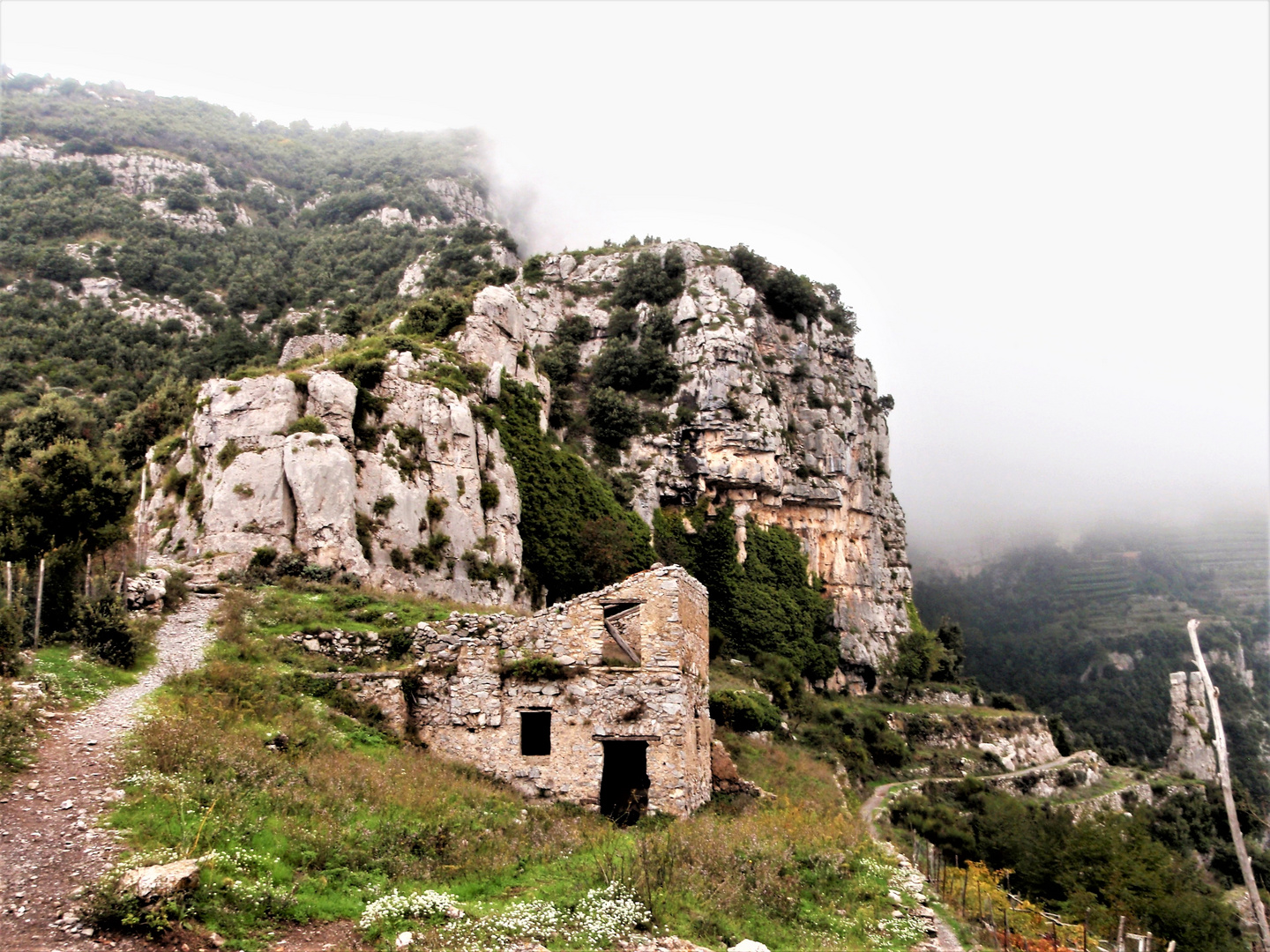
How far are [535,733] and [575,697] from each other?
137cm

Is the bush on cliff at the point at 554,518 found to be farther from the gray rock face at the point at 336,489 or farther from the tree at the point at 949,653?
the tree at the point at 949,653

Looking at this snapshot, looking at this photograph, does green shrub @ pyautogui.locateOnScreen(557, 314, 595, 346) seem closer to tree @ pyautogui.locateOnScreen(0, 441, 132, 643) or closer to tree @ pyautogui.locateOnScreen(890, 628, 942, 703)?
tree @ pyautogui.locateOnScreen(890, 628, 942, 703)

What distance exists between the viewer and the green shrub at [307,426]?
25953 mm

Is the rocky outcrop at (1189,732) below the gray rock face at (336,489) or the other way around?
below

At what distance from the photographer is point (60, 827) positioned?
25.6ft

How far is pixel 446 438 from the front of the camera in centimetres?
3152

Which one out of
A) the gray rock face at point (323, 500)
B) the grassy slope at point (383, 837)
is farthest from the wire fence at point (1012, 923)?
the gray rock face at point (323, 500)

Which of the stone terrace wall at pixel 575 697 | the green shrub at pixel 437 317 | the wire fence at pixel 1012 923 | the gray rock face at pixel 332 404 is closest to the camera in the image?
the wire fence at pixel 1012 923

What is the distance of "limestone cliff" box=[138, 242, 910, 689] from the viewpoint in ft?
81.7

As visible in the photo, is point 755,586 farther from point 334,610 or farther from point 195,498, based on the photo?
point 334,610

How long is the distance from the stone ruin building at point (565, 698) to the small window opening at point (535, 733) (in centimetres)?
2

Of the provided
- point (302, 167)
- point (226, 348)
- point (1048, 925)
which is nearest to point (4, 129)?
point (302, 167)

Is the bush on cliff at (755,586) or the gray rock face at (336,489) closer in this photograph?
the gray rock face at (336,489)

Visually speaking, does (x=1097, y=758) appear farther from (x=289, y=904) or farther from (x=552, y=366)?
(x=289, y=904)
